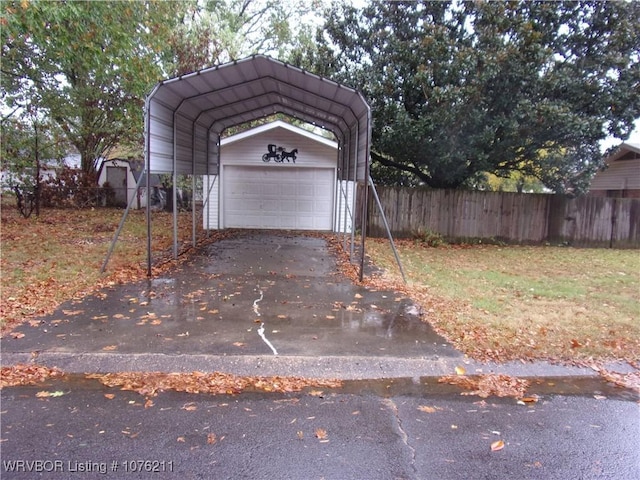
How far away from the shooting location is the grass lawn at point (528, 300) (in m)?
4.84

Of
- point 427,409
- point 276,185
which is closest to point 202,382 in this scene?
point 427,409

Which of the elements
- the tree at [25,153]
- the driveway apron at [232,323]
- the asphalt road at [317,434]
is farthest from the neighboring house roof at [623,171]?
the tree at [25,153]

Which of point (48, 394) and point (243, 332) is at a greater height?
point (243, 332)

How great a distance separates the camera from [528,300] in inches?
264

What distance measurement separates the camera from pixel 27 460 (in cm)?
268

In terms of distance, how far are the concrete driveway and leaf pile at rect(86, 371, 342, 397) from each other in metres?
0.12

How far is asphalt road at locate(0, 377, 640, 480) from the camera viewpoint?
2684 millimetres

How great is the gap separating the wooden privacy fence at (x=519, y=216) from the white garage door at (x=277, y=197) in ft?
6.48

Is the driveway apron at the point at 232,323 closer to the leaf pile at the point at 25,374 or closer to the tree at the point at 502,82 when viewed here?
the leaf pile at the point at 25,374

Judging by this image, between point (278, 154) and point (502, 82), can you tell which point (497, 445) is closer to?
point (502, 82)

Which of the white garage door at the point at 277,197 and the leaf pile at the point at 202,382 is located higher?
the white garage door at the point at 277,197

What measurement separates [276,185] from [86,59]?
22.8ft

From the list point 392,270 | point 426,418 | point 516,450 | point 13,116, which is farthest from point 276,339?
point 13,116

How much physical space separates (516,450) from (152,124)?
22.6 feet
